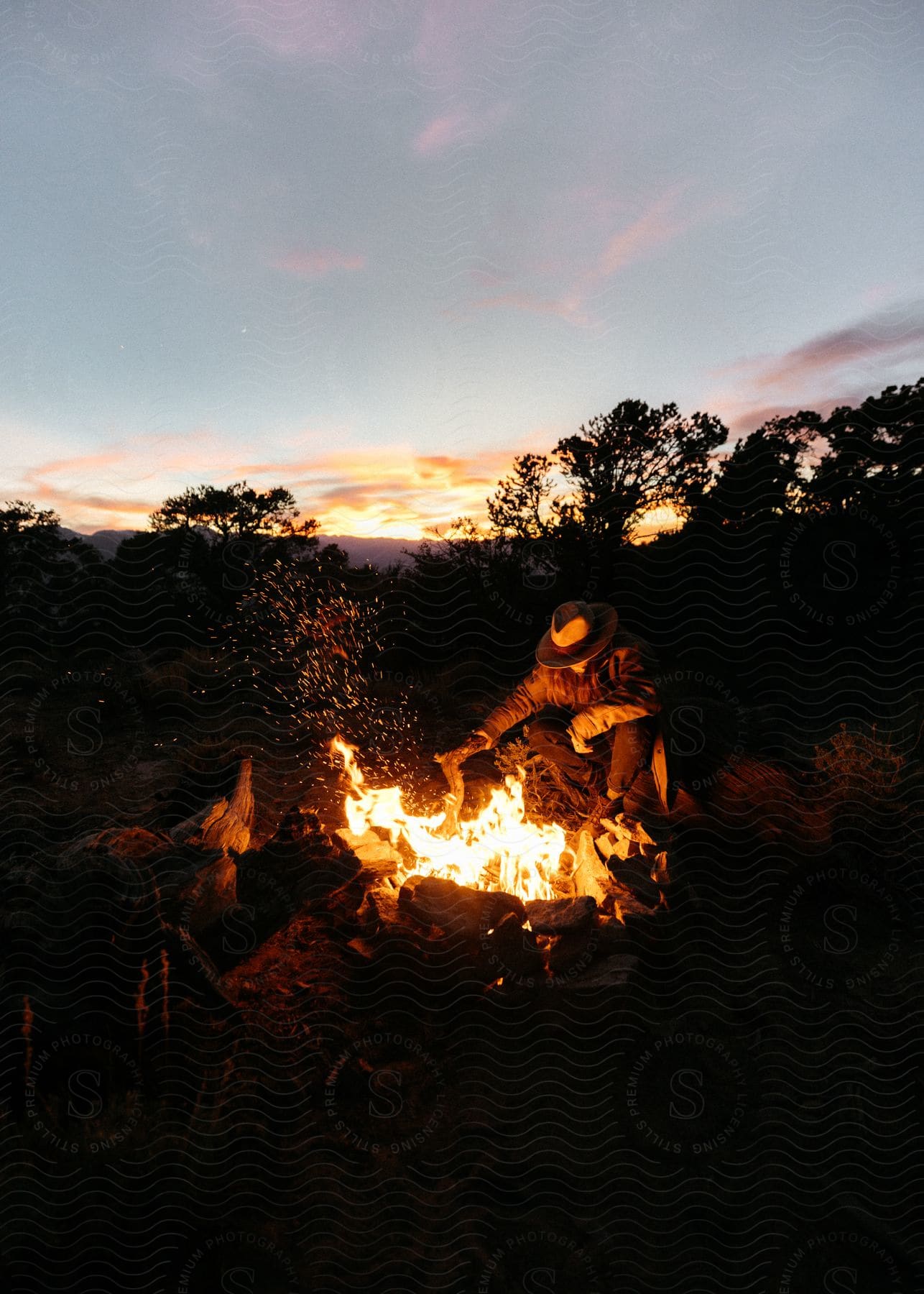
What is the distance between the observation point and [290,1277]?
10.5 ft

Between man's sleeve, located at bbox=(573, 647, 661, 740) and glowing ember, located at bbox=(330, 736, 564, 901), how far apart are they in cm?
Answer: 146

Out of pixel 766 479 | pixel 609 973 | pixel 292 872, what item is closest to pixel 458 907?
pixel 609 973

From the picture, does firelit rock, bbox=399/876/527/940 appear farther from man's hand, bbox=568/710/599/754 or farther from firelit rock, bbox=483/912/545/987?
man's hand, bbox=568/710/599/754

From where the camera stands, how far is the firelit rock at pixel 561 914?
515cm

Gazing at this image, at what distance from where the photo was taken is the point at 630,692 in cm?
616

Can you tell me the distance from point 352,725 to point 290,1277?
859 centimetres

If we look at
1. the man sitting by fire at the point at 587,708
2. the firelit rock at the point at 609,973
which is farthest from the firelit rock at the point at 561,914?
the man sitting by fire at the point at 587,708

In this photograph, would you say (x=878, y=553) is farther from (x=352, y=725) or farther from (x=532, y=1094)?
(x=532, y=1094)

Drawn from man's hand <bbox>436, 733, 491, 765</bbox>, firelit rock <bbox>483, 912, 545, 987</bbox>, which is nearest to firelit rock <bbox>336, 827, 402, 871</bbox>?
man's hand <bbox>436, 733, 491, 765</bbox>

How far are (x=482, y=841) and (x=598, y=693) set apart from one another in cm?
207

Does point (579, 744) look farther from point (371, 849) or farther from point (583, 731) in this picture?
point (371, 849)

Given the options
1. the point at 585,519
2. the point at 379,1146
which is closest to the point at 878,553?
the point at 585,519

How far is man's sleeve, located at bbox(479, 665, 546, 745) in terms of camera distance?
266 inches

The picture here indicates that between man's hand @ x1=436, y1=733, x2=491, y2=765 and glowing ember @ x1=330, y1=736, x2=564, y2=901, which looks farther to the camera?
man's hand @ x1=436, y1=733, x2=491, y2=765
